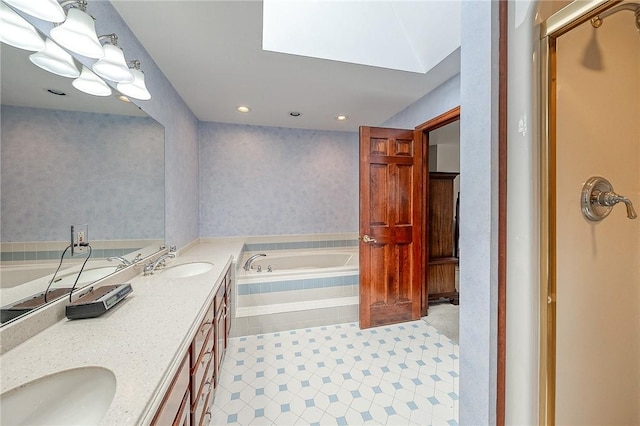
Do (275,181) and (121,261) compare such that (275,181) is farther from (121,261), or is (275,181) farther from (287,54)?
(121,261)

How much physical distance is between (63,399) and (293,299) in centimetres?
189

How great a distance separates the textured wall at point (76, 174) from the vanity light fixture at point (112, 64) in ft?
0.71

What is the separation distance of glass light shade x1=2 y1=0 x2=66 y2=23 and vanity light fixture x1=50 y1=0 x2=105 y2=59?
0.05 meters

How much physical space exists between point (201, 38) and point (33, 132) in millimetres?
1120

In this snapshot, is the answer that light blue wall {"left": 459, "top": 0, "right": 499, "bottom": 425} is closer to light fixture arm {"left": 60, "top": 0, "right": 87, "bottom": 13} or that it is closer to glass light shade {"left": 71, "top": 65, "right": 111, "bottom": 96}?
light fixture arm {"left": 60, "top": 0, "right": 87, "bottom": 13}

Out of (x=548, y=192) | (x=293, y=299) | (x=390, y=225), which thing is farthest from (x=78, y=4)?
(x=390, y=225)

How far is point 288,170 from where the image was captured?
11.3 ft

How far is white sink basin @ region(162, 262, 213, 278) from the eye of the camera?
1.82 m

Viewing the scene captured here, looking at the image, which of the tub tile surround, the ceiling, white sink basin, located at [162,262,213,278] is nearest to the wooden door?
the tub tile surround

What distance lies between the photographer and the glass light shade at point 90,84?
1139 mm

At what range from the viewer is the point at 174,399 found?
0.79m

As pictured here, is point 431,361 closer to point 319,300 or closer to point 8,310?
point 319,300

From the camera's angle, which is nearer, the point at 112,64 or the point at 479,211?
the point at 479,211

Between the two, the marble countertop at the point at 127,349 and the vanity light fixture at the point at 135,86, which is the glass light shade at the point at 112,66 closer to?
the vanity light fixture at the point at 135,86
